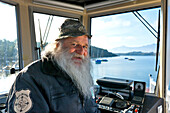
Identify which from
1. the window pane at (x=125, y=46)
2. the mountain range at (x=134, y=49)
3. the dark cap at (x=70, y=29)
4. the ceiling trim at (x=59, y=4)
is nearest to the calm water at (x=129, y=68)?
the window pane at (x=125, y=46)

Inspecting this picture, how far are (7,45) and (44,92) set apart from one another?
1.30 metres

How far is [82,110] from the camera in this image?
1.11m

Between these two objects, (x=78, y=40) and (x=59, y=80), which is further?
Result: (x=78, y=40)

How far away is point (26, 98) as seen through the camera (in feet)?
2.79

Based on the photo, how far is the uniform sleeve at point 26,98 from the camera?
837 mm

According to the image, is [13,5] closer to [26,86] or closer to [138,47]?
[26,86]

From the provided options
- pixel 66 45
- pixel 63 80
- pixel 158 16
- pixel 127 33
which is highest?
pixel 158 16

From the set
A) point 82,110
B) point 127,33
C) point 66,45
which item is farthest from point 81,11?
point 82,110

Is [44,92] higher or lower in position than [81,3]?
lower

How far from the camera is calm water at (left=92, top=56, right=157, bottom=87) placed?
6.77ft

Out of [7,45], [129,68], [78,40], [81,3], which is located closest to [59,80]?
[78,40]

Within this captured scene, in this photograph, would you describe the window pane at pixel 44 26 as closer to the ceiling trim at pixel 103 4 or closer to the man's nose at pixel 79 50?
the ceiling trim at pixel 103 4

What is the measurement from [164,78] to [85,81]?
1059mm

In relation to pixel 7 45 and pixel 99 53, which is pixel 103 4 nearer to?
pixel 99 53
